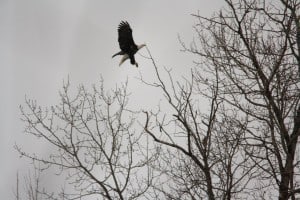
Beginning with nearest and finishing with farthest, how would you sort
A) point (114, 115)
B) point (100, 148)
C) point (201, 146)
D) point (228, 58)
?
point (201, 146)
point (228, 58)
point (100, 148)
point (114, 115)

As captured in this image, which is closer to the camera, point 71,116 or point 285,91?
point 285,91

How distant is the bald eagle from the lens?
25.9 feet

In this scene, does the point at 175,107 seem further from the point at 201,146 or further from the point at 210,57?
the point at 210,57

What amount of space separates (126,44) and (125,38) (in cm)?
14

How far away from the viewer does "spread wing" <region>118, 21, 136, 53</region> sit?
786 cm

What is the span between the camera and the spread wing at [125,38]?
7855 mm

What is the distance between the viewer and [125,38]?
797 cm

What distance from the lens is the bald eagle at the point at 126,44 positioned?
788cm

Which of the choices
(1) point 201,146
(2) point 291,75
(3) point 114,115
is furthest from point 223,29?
(3) point 114,115

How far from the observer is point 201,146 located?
466 centimetres

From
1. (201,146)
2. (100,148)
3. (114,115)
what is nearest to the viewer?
(201,146)

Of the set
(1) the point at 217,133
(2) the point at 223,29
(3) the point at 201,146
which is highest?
(2) the point at 223,29

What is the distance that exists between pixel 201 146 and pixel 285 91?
1696 millimetres

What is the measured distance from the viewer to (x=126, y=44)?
8062 mm
